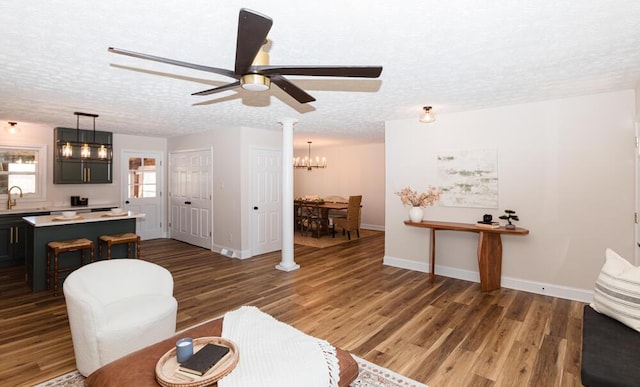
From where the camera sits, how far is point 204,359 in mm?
1692

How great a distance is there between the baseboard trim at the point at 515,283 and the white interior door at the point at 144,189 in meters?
5.63

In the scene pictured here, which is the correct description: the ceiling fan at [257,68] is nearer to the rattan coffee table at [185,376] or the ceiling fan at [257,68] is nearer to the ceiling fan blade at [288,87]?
the ceiling fan blade at [288,87]

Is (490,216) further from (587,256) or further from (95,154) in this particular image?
(95,154)

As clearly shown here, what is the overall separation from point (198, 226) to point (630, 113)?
7.24 metres

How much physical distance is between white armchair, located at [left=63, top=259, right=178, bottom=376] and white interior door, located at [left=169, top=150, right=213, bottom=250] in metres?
3.79

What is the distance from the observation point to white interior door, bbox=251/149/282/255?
6.12 m

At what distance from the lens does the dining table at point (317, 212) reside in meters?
7.93

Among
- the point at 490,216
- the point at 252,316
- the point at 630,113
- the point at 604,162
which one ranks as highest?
the point at 630,113

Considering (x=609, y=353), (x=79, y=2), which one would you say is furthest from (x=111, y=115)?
(x=609, y=353)

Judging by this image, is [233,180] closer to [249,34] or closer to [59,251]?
[59,251]

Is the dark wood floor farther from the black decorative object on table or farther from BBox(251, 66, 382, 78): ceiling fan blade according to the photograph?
BBox(251, 66, 382, 78): ceiling fan blade

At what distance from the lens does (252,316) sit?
233 cm

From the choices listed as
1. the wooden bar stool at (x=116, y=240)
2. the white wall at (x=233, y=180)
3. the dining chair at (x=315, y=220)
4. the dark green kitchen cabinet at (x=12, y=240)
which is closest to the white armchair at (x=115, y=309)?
the wooden bar stool at (x=116, y=240)

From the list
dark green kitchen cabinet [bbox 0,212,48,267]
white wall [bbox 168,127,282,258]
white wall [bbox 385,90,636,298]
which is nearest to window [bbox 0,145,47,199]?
dark green kitchen cabinet [bbox 0,212,48,267]
